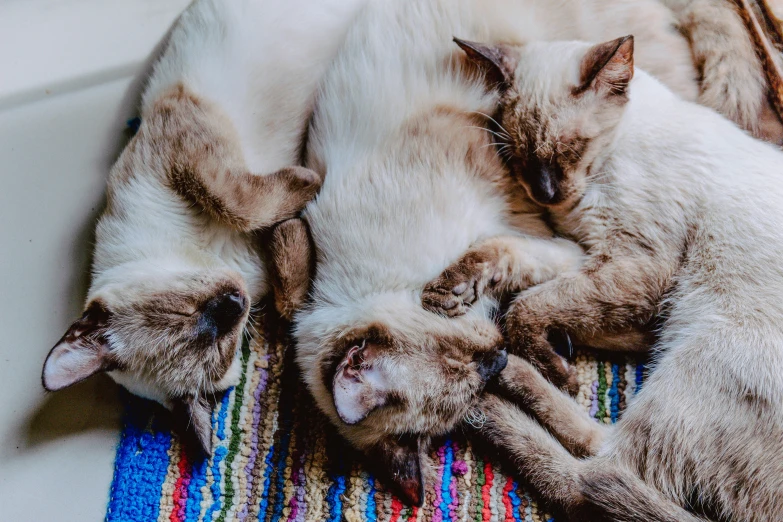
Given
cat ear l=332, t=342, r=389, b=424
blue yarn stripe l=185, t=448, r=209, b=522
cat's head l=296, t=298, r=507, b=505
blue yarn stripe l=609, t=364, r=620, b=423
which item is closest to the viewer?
cat ear l=332, t=342, r=389, b=424

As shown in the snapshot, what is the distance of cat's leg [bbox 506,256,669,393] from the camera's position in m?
1.65

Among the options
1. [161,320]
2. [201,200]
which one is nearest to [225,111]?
[201,200]

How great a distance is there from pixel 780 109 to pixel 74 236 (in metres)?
1.98

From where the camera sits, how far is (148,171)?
1661 mm

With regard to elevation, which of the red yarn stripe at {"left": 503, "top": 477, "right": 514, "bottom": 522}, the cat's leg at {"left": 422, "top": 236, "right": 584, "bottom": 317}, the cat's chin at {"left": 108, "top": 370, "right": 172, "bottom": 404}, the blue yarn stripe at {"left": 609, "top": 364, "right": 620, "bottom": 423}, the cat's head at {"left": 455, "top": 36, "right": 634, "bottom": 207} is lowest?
the red yarn stripe at {"left": 503, "top": 477, "right": 514, "bottom": 522}

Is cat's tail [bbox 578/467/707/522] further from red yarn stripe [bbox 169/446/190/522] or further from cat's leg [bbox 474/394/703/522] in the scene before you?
red yarn stripe [bbox 169/446/190/522]

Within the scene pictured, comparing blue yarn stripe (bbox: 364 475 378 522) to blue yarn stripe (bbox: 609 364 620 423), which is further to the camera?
blue yarn stripe (bbox: 609 364 620 423)

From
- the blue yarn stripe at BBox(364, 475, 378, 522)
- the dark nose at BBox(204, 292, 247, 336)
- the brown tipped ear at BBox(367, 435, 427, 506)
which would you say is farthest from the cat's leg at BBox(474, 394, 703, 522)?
the dark nose at BBox(204, 292, 247, 336)

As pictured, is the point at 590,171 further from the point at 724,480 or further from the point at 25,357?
the point at 25,357

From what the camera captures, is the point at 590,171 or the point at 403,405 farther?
the point at 590,171

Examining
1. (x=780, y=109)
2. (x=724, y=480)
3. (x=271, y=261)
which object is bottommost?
(x=724, y=480)

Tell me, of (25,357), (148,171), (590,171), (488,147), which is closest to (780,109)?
(590,171)

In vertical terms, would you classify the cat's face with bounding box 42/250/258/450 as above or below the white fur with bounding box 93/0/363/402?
below

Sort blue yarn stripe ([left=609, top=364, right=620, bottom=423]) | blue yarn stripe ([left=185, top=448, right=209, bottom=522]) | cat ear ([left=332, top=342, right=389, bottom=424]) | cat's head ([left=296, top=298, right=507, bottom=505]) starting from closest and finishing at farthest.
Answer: cat ear ([left=332, top=342, right=389, bottom=424]) < cat's head ([left=296, top=298, right=507, bottom=505]) < blue yarn stripe ([left=185, top=448, right=209, bottom=522]) < blue yarn stripe ([left=609, top=364, right=620, bottom=423])
